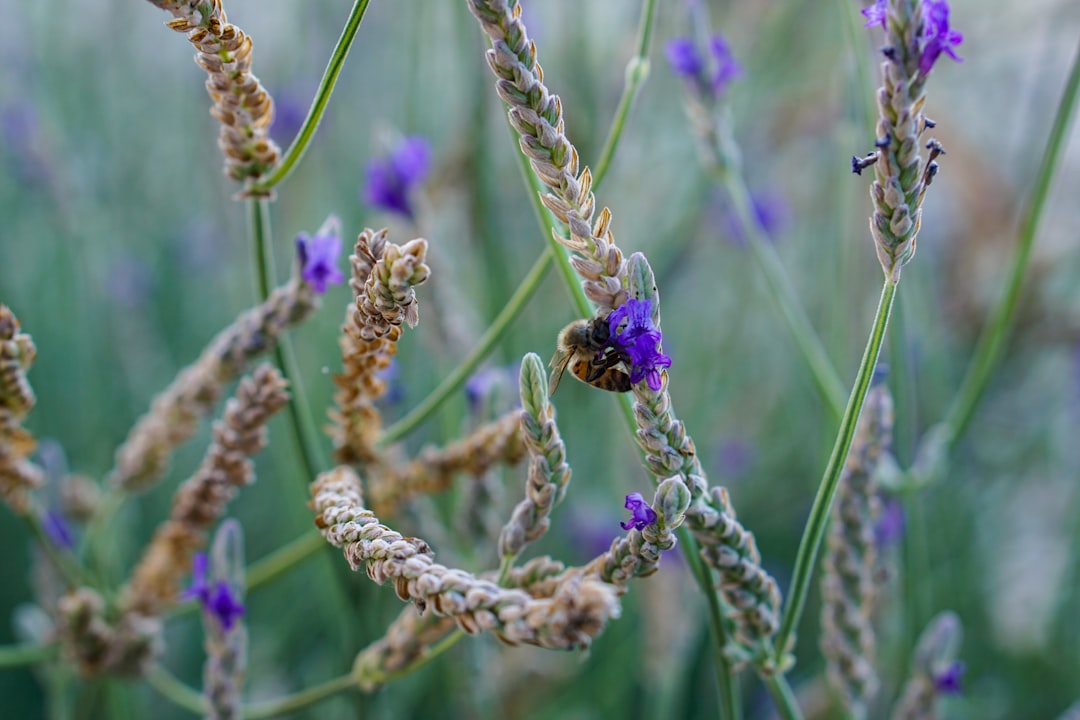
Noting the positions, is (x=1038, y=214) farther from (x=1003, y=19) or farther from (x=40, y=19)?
(x=40, y=19)

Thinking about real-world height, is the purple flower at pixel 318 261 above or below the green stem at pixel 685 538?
above

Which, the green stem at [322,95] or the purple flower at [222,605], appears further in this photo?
the purple flower at [222,605]

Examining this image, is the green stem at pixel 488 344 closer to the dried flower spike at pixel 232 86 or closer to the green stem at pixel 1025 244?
the dried flower spike at pixel 232 86

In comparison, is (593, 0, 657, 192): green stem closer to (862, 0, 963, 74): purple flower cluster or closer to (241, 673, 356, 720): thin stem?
(862, 0, 963, 74): purple flower cluster

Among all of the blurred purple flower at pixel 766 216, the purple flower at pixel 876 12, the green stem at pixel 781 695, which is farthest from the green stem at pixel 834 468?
the blurred purple flower at pixel 766 216

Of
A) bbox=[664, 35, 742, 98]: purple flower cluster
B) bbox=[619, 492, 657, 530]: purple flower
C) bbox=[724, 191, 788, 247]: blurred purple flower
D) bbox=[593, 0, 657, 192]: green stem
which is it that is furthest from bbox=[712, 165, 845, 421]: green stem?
bbox=[724, 191, 788, 247]: blurred purple flower

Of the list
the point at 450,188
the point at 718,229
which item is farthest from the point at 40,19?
the point at 718,229

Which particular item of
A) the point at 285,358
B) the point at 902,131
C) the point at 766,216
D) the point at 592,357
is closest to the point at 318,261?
the point at 285,358
